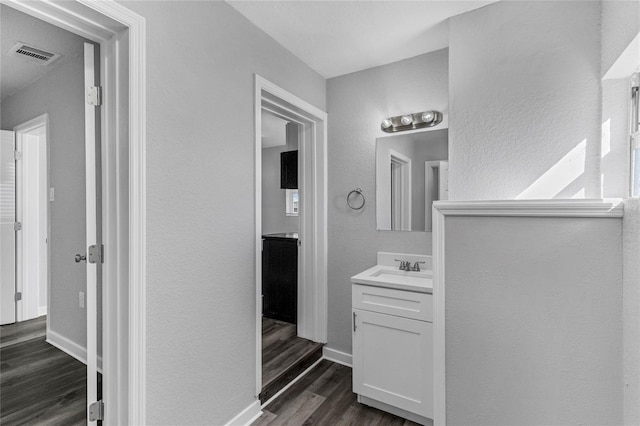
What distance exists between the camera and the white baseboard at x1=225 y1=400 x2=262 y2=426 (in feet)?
5.98

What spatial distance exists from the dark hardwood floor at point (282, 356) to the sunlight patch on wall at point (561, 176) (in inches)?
80.1

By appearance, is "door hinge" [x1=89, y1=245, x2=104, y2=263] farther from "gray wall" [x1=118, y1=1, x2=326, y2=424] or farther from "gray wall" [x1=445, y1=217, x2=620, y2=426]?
"gray wall" [x1=445, y1=217, x2=620, y2=426]

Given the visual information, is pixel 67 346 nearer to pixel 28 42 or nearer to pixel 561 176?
pixel 28 42

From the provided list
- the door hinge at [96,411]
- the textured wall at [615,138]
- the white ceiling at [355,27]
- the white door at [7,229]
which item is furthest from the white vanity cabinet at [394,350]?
the white door at [7,229]

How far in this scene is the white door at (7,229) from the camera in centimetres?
325

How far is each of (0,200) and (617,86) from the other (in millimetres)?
5216

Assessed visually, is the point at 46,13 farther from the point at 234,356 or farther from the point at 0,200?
the point at 0,200

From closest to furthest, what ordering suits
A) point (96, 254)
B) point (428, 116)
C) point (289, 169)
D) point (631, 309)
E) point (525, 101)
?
point (631, 309) < point (96, 254) < point (525, 101) < point (428, 116) < point (289, 169)

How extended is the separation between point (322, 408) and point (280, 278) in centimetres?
150

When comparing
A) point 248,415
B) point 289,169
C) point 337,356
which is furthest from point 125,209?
point 289,169

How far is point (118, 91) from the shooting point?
134cm

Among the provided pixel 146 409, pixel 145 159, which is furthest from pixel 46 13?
pixel 146 409

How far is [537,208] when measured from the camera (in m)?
1.41

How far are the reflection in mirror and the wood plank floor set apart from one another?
1316 mm
